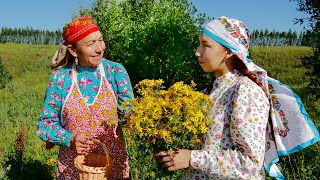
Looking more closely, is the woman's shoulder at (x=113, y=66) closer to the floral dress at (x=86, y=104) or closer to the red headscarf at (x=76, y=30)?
the floral dress at (x=86, y=104)

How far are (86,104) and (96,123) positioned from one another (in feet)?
0.59

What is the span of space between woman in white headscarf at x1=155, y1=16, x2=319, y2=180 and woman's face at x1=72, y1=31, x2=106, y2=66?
945mm

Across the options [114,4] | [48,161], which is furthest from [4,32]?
[48,161]

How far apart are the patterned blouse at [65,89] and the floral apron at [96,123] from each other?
39 millimetres

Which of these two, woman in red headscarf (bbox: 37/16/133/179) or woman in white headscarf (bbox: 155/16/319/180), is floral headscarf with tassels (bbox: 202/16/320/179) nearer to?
woman in white headscarf (bbox: 155/16/319/180)

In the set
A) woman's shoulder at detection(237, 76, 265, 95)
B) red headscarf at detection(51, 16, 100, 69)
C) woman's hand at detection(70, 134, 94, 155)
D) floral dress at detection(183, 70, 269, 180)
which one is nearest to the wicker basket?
woman's hand at detection(70, 134, 94, 155)

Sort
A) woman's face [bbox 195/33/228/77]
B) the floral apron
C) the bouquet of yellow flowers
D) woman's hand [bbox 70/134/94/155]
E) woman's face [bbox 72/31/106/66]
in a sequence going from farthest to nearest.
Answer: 1. the floral apron
2. woman's face [bbox 72/31/106/66]
3. woman's hand [bbox 70/134/94/155]
4. woman's face [bbox 195/33/228/77]
5. the bouquet of yellow flowers

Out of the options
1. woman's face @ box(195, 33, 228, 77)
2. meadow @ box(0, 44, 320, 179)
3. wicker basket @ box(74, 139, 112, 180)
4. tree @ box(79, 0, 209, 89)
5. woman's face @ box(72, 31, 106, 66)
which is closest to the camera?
woman's face @ box(195, 33, 228, 77)

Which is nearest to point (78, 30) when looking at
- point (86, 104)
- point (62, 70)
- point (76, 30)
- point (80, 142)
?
point (76, 30)

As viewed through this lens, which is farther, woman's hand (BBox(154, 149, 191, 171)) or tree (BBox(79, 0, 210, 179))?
tree (BBox(79, 0, 210, 179))

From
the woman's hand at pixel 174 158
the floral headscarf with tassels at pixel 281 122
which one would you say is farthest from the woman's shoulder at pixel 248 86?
the woman's hand at pixel 174 158

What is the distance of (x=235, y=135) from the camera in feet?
7.79

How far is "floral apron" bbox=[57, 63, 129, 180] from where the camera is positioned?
3.26 meters

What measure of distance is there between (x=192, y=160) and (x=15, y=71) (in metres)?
33.8
